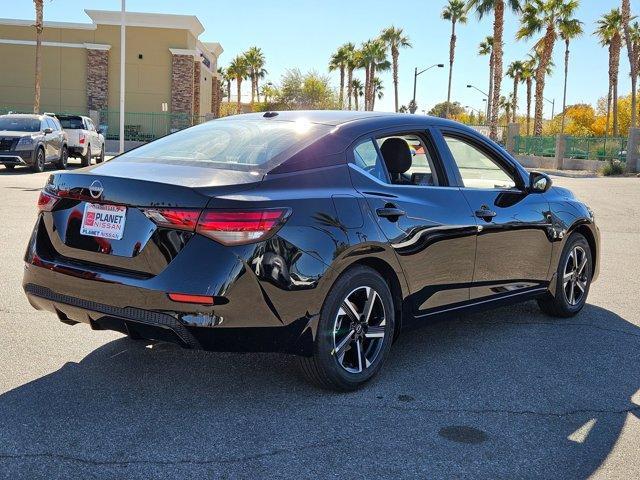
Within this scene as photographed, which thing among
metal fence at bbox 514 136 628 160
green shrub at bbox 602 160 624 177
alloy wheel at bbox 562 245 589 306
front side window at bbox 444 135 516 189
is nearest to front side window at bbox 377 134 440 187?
front side window at bbox 444 135 516 189

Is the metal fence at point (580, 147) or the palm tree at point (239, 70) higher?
the palm tree at point (239, 70)

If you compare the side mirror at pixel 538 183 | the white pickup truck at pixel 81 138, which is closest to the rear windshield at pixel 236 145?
the side mirror at pixel 538 183

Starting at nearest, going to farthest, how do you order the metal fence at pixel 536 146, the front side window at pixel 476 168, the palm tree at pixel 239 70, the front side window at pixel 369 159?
1. the front side window at pixel 369 159
2. the front side window at pixel 476 168
3. the metal fence at pixel 536 146
4. the palm tree at pixel 239 70

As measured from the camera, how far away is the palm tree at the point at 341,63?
3201 inches

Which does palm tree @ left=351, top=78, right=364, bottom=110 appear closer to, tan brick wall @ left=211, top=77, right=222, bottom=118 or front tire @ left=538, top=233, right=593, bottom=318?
tan brick wall @ left=211, top=77, right=222, bottom=118

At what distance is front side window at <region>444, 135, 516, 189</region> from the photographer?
5414 mm

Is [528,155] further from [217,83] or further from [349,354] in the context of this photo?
[349,354]

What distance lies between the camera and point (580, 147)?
4234 cm

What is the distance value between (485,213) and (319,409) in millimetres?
1964

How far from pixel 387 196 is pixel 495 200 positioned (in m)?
1.24

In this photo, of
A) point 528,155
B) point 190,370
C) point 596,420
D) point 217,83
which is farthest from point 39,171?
point 217,83

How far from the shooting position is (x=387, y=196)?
4.57 m

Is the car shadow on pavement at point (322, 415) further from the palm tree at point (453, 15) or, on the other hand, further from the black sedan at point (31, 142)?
the palm tree at point (453, 15)

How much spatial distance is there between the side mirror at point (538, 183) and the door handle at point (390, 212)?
1.73 m
